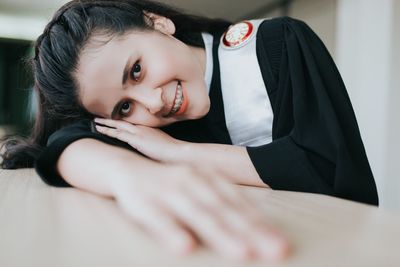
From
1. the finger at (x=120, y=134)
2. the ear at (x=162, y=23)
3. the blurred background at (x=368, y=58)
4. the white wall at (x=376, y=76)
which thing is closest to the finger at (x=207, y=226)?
the finger at (x=120, y=134)

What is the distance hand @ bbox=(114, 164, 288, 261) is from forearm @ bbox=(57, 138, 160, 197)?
0.03m

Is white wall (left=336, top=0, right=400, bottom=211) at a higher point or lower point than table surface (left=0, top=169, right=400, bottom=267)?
lower

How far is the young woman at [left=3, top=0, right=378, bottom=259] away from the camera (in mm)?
447

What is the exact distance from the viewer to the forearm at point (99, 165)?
0.90 feet

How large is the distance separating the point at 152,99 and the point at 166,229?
39 centimetres

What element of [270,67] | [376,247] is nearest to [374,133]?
[270,67]

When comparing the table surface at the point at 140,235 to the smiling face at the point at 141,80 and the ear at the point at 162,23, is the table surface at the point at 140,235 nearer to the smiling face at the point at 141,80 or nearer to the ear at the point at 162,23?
the smiling face at the point at 141,80

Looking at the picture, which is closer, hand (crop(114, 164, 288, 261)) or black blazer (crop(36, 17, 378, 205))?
hand (crop(114, 164, 288, 261))

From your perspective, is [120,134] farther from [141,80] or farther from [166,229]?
[166,229]

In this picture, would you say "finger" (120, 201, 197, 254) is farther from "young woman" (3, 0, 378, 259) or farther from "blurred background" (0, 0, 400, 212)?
"blurred background" (0, 0, 400, 212)

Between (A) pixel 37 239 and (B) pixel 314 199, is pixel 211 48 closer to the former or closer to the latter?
(B) pixel 314 199

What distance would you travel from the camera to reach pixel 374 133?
4.81 feet

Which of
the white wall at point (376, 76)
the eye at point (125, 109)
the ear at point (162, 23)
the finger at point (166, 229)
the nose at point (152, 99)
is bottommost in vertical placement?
the white wall at point (376, 76)

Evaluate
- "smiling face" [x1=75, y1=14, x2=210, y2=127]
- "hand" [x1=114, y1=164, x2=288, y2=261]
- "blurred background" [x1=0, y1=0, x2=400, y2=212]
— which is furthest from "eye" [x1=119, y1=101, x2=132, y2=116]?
"blurred background" [x1=0, y1=0, x2=400, y2=212]
